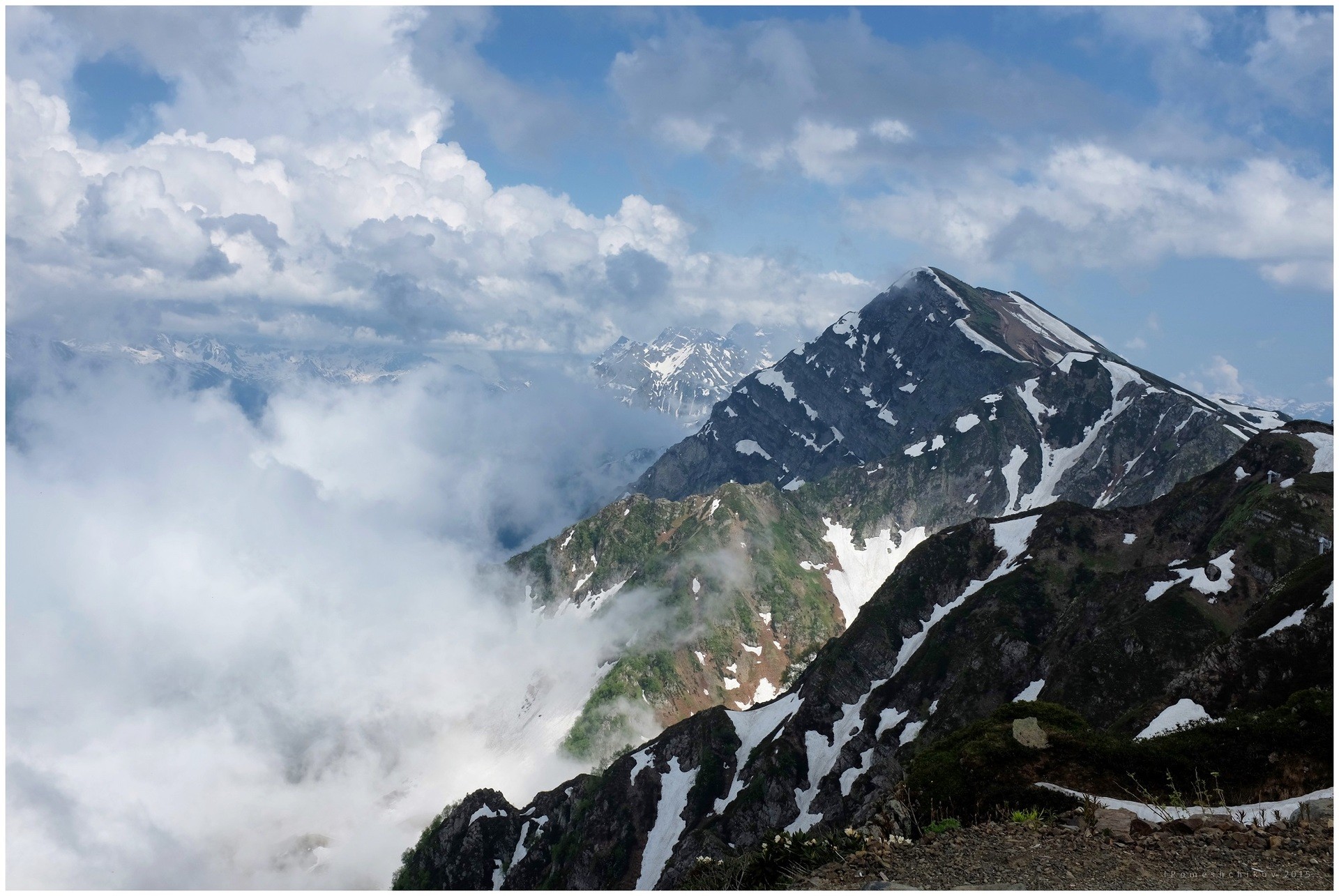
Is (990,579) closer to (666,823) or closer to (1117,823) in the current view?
(666,823)

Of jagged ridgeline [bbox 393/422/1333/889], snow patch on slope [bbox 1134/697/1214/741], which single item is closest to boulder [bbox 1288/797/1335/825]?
jagged ridgeline [bbox 393/422/1333/889]

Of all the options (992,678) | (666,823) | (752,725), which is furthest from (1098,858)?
(752,725)

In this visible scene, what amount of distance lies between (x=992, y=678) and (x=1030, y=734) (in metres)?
89.2

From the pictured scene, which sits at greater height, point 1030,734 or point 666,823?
point 666,823

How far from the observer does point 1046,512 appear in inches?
6097

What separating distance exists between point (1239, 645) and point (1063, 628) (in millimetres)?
54911

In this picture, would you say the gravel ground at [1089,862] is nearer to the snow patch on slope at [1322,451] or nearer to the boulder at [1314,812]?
the boulder at [1314,812]

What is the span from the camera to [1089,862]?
24.3 m

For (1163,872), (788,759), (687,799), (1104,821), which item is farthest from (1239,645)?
(687,799)

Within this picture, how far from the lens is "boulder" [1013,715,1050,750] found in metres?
37.7

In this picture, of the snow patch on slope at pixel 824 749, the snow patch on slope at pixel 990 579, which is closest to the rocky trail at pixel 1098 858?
the snow patch on slope at pixel 824 749

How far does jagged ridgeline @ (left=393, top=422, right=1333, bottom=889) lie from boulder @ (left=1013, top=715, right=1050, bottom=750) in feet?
0.46

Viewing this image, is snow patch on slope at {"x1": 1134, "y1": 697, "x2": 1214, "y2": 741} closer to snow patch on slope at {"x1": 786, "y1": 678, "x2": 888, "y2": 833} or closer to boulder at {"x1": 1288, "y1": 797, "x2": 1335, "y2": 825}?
boulder at {"x1": 1288, "y1": 797, "x2": 1335, "y2": 825}

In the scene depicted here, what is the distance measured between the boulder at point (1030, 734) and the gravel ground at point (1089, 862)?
11.3 m
